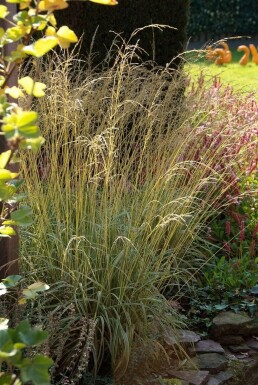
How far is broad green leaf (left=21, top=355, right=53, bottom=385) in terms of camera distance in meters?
1.47

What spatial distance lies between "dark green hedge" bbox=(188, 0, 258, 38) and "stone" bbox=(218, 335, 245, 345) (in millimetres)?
14328

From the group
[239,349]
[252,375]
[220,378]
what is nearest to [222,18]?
[239,349]

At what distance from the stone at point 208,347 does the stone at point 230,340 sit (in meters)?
0.07

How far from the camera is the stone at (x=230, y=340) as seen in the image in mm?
3766

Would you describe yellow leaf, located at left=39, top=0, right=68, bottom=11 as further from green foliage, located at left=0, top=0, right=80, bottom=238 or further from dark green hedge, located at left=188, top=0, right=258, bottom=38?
dark green hedge, located at left=188, top=0, right=258, bottom=38

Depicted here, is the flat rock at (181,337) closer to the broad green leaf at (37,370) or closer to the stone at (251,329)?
the stone at (251,329)

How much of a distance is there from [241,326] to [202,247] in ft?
1.92

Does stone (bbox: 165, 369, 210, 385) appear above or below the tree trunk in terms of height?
below

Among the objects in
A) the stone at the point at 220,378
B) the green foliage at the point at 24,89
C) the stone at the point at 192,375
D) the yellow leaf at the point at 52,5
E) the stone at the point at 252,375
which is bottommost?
the stone at the point at 252,375

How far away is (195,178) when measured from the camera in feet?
14.0

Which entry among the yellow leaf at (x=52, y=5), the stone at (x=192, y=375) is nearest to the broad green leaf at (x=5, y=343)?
the yellow leaf at (x=52, y=5)

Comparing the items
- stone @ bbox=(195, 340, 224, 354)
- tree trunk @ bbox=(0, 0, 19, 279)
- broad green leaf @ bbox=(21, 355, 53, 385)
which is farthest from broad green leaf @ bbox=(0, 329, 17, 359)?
stone @ bbox=(195, 340, 224, 354)

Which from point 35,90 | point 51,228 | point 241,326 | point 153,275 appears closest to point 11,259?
point 51,228

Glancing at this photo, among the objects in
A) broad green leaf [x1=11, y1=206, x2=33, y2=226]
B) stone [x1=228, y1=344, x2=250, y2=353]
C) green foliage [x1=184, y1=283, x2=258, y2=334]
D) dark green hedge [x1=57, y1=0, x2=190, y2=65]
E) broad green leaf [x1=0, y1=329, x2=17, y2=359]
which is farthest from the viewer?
dark green hedge [x1=57, y1=0, x2=190, y2=65]
